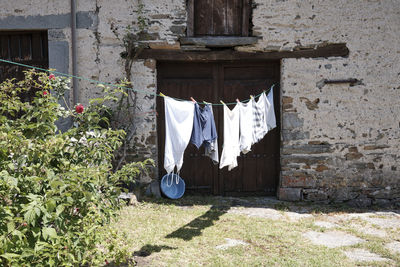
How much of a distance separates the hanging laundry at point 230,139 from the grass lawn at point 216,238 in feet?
2.55

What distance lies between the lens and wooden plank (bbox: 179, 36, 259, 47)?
18.4 ft

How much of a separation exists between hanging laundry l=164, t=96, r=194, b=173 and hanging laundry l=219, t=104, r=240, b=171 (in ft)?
1.79

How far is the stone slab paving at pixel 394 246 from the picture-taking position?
12.7ft

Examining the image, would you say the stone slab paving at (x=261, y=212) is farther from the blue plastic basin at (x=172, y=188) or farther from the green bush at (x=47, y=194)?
the green bush at (x=47, y=194)

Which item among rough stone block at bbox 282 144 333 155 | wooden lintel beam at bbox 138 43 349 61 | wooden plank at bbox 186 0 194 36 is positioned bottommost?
rough stone block at bbox 282 144 333 155

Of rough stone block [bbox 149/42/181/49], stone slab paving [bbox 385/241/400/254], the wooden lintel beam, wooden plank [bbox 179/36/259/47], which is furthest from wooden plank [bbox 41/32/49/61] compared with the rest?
stone slab paving [bbox 385/241/400/254]

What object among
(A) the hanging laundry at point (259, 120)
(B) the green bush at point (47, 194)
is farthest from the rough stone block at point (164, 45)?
(B) the green bush at point (47, 194)

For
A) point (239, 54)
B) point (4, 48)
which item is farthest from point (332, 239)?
point (4, 48)

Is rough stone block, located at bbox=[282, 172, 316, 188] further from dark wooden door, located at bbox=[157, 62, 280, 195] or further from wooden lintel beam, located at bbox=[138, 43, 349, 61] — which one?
wooden lintel beam, located at bbox=[138, 43, 349, 61]

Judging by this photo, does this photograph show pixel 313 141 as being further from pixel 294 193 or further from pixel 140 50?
pixel 140 50

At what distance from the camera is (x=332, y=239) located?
4.23 m

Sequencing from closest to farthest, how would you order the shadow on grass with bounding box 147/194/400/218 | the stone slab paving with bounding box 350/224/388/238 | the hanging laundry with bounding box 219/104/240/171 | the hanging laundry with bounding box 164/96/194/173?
the hanging laundry with bounding box 164/96/194/173 < the stone slab paving with bounding box 350/224/388/238 < the hanging laundry with bounding box 219/104/240/171 < the shadow on grass with bounding box 147/194/400/218

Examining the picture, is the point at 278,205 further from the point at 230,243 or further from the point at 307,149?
the point at 230,243

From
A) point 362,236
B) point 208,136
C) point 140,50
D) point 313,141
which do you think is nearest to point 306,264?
point 362,236
